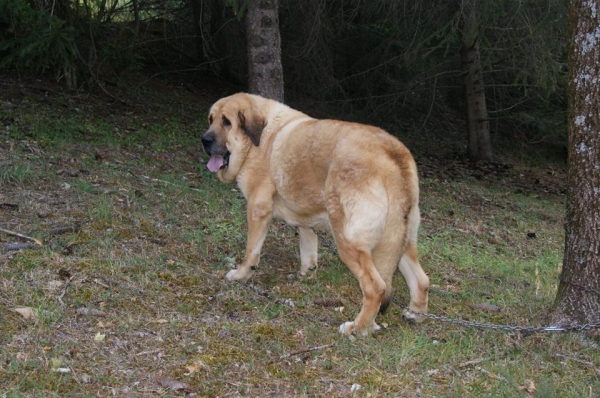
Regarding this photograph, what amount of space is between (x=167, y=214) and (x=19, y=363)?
3.61m

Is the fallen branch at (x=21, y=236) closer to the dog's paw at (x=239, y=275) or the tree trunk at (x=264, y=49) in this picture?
the dog's paw at (x=239, y=275)

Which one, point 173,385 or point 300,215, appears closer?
point 173,385

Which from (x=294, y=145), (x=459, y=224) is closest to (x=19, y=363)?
(x=294, y=145)

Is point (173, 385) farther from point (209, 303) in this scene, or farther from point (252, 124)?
point (252, 124)

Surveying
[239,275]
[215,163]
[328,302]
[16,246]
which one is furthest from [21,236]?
[328,302]

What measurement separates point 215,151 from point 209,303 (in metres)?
1.57

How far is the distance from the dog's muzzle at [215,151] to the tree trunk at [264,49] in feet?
11.4

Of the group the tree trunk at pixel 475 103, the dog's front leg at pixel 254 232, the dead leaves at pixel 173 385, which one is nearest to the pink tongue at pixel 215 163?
the dog's front leg at pixel 254 232

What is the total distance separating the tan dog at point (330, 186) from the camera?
4.95 meters

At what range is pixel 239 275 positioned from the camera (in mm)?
5938

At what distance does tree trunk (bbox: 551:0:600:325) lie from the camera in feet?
15.0

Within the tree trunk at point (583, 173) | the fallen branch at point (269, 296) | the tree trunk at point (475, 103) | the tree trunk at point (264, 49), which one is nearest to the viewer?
the tree trunk at point (583, 173)

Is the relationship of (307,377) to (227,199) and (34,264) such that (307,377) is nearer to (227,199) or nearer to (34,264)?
(34,264)

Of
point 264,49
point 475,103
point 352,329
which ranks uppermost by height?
point 264,49
